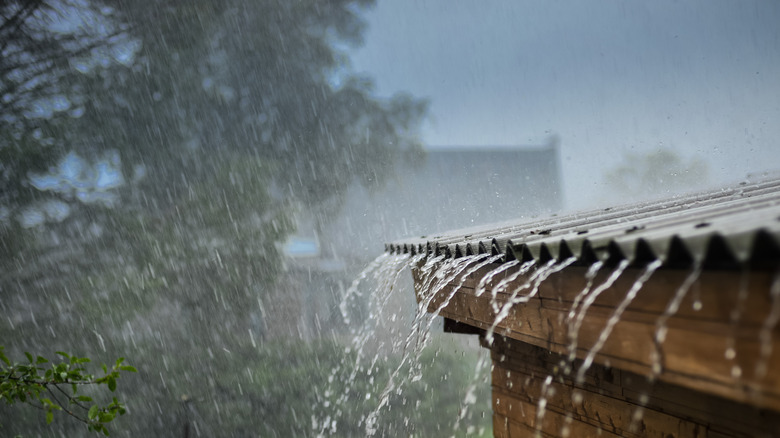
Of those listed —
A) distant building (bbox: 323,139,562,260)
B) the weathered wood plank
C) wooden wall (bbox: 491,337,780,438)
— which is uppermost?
distant building (bbox: 323,139,562,260)

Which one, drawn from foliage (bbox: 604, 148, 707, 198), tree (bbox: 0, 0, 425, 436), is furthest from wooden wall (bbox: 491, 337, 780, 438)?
foliage (bbox: 604, 148, 707, 198)

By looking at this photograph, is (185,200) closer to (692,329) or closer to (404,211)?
(404,211)

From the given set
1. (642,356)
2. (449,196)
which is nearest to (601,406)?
(642,356)

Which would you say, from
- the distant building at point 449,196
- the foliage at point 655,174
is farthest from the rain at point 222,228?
the foliage at point 655,174

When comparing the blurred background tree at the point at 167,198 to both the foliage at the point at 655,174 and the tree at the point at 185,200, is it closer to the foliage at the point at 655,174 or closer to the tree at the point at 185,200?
the tree at the point at 185,200

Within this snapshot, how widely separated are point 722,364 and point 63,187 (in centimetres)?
1050

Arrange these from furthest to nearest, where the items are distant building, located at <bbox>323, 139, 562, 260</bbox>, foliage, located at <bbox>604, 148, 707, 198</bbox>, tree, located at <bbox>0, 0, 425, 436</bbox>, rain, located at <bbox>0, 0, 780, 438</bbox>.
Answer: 1. foliage, located at <bbox>604, 148, 707, 198</bbox>
2. distant building, located at <bbox>323, 139, 562, 260</bbox>
3. tree, located at <bbox>0, 0, 425, 436</bbox>
4. rain, located at <bbox>0, 0, 780, 438</bbox>

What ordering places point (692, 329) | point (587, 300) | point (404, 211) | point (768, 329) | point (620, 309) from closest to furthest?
point (768, 329) < point (692, 329) < point (620, 309) < point (587, 300) < point (404, 211)

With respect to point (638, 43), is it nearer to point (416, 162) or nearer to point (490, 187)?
point (490, 187)

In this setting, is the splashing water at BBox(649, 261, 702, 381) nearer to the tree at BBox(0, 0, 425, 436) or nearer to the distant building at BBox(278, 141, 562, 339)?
the distant building at BBox(278, 141, 562, 339)

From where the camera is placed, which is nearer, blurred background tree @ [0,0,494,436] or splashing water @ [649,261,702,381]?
splashing water @ [649,261,702,381]

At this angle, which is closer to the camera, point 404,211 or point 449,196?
point 404,211

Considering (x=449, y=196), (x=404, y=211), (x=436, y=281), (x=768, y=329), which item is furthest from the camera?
(x=449, y=196)

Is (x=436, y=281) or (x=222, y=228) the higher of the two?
(x=222, y=228)
